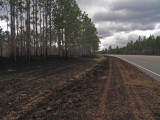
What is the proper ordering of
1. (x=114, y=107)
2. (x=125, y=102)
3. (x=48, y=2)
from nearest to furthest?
(x=114, y=107)
(x=125, y=102)
(x=48, y=2)

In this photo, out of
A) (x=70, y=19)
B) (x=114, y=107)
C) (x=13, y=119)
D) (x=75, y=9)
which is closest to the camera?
(x=13, y=119)

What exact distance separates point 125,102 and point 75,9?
874 inches

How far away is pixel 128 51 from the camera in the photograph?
12388 cm

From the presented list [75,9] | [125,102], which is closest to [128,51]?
[75,9]

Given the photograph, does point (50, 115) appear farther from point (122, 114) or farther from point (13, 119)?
point (122, 114)

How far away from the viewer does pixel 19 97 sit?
414 cm

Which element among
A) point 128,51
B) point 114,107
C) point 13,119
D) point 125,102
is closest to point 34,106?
point 13,119

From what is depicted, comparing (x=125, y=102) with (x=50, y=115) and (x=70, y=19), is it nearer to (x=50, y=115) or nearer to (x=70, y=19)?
(x=50, y=115)

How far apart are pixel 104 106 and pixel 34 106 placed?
7.26 ft

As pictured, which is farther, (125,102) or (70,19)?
(70,19)

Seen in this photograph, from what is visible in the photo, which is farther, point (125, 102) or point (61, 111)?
point (125, 102)

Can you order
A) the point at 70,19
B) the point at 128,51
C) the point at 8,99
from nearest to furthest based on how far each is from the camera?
the point at 8,99 → the point at 70,19 → the point at 128,51

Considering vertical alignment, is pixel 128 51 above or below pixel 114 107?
above

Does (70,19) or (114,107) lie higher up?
(70,19)
